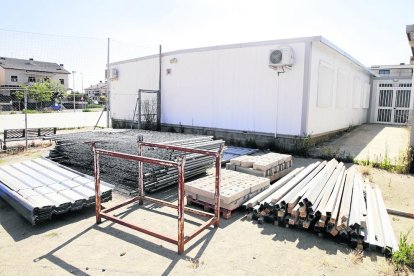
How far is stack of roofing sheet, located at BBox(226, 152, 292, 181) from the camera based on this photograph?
5.90 m

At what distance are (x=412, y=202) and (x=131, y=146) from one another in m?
5.52

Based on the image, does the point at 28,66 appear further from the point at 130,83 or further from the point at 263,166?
the point at 263,166

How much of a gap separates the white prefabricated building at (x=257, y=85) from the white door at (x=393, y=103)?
727cm

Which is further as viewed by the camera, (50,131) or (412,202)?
(50,131)

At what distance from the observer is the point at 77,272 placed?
2.88 metres

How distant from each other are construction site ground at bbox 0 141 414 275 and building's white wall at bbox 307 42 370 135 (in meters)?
5.84

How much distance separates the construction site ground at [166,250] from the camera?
297 cm

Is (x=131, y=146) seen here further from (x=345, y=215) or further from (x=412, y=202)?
(x=412, y=202)

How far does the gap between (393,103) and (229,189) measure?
1987 cm

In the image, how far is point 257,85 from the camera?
32.6ft

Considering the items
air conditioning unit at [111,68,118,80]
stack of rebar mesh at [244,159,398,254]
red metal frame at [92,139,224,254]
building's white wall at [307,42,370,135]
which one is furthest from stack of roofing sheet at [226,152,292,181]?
air conditioning unit at [111,68,118,80]

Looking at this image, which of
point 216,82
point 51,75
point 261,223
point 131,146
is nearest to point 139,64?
point 216,82

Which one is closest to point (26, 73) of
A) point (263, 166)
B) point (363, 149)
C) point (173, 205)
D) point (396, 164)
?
point (363, 149)

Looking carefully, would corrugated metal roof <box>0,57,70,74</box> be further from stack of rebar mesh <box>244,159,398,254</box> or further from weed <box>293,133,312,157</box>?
stack of rebar mesh <box>244,159,398,254</box>
